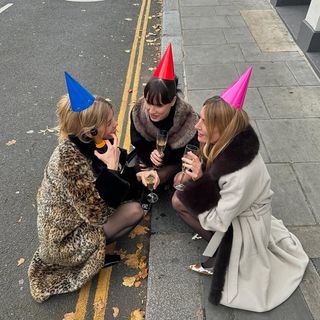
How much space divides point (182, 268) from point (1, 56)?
6310 millimetres

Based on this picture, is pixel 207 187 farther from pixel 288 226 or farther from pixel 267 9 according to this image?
pixel 267 9

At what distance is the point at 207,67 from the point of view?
20.3ft

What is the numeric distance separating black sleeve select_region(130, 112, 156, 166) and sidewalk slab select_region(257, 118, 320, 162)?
168 centimetres

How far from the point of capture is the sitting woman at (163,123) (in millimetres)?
2818

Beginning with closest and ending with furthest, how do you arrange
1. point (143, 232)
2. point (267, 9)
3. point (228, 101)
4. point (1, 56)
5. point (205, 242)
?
point (228, 101)
point (205, 242)
point (143, 232)
point (1, 56)
point (267, 9)

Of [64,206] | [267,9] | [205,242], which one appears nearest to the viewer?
[64,206]

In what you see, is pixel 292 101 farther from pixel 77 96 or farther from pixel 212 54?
pixel 77 96

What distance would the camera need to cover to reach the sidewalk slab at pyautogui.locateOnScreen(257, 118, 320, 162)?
13.7ft

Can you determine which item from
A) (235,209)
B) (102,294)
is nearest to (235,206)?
(235,209)

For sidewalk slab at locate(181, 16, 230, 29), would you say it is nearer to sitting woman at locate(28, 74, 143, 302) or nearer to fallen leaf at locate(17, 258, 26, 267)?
sitting woman at locate(28, 74, 143, 302)

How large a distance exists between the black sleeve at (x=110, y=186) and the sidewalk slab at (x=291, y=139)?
2.34 metres

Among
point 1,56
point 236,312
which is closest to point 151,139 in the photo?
point 236,312

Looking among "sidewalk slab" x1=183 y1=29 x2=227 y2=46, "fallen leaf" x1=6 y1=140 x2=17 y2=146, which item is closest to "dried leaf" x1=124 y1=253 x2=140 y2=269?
"fallen leaf" x1=6 y1=140 x2=17 y2=146

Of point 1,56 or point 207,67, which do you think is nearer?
point 207,67
